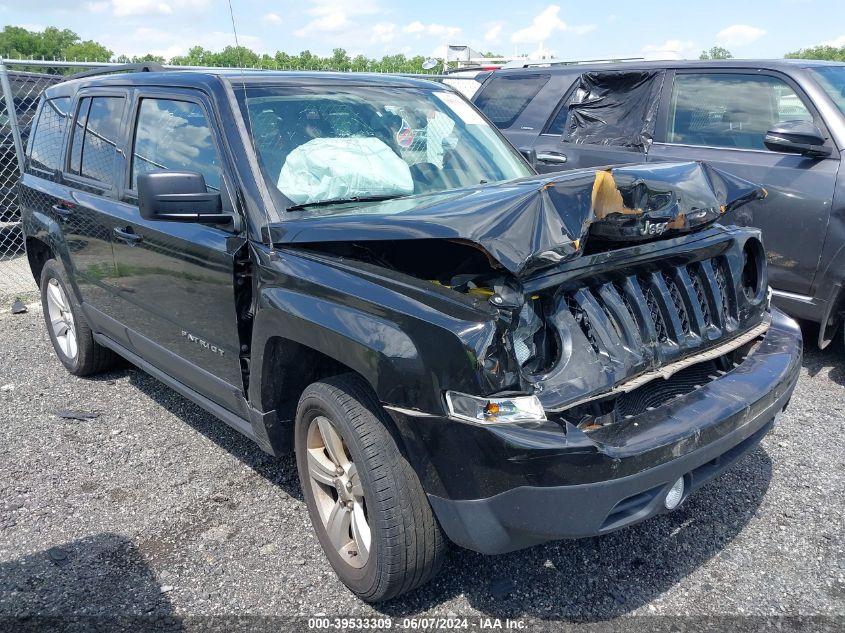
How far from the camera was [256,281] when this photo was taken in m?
2.90

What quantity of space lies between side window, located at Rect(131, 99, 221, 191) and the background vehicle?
241 centimetres

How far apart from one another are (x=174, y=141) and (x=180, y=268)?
2.09 feet

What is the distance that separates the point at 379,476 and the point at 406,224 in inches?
32.7

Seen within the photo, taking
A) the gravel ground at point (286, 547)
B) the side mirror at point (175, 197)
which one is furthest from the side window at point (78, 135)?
the side mirror at point (175, 197)

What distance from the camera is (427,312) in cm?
224

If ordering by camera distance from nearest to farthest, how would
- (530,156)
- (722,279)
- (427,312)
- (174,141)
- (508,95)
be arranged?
Answer: (427,312) < (722,279) < (174,141) < (530,156) < (508,95)

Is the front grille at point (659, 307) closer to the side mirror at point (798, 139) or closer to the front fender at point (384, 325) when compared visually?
the front fender at point (384, 325)

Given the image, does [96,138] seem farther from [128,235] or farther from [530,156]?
[530,156]

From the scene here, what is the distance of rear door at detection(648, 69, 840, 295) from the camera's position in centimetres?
462

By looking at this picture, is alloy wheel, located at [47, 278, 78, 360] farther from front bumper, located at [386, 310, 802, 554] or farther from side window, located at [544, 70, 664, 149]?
side window, located at [544, 70, 664, 149]

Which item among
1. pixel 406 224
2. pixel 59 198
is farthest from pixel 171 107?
pixel 406 224

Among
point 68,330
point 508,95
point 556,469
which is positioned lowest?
point 68,330

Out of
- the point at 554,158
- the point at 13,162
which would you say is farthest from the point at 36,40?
the point at 554,158

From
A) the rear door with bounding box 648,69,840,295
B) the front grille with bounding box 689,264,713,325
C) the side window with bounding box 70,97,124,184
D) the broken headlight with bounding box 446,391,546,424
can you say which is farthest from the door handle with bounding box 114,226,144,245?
the rear door with bounding box 648,69,840,295
